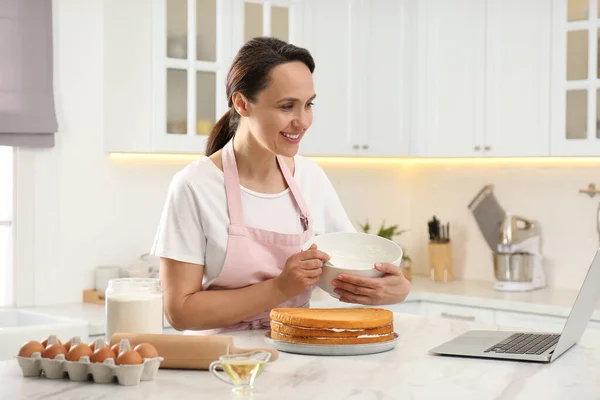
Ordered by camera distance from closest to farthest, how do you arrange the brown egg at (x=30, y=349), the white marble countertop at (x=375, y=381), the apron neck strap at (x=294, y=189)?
the white marble countertop at (x=375, y=381)
the brown egg at (x=30, y=349)
the apron neck strap at (x=294, y=189)

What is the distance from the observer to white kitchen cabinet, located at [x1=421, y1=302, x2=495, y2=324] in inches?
156

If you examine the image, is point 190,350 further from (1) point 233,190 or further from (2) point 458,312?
(2) point 458,312

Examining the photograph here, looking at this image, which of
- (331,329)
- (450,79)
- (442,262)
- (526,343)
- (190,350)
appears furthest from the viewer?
(442,262)

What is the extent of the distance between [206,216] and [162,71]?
1739 mm

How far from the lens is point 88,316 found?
3.41m

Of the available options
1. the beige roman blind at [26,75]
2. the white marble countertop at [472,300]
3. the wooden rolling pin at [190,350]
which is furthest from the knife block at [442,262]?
the wooden rolling pin at [190,350]

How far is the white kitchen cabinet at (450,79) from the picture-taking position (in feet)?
14.0

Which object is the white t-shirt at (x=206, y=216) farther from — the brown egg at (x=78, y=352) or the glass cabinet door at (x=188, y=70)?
the glass cabinet door at (x=188, y=70)

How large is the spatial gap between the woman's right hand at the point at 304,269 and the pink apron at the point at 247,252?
21 cm

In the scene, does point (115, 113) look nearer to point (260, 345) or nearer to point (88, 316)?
point (88, 316)

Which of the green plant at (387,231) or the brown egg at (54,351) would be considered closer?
the brown egg at (54,351)

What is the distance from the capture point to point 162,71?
3.81 metres

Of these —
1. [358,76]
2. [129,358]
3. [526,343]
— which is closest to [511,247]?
[358,76]

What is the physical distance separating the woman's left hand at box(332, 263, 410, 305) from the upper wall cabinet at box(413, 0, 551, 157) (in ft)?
7.14
